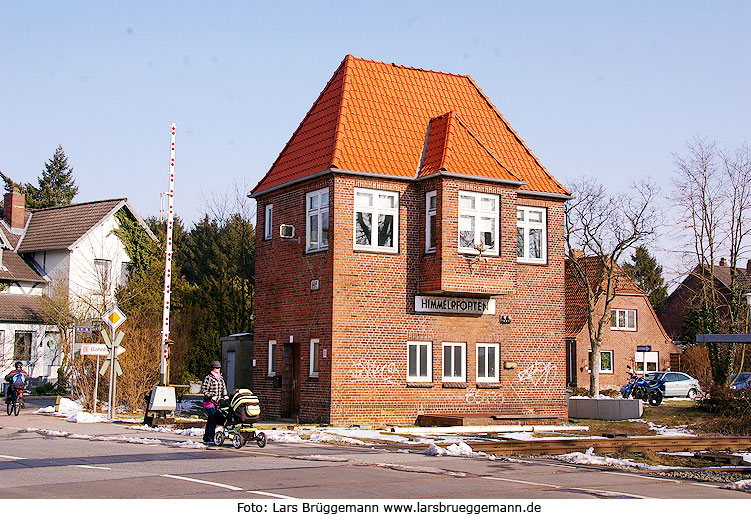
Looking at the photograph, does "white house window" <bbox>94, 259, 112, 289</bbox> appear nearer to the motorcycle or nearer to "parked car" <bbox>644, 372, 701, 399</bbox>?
the motorcycle

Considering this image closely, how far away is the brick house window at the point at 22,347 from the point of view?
141 feet

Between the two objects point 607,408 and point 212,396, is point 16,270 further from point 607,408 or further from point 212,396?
point 212,396

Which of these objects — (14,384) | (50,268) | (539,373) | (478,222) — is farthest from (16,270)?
(539,373)

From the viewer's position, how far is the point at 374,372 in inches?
1022

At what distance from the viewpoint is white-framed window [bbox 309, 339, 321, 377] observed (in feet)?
86.3

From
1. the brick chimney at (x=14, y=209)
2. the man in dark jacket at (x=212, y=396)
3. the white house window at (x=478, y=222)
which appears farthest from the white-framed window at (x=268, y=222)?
the brick chimney at (x=14, y=209)

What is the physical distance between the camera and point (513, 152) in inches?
1195

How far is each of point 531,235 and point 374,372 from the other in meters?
7.02

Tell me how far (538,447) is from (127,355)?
14922 mm

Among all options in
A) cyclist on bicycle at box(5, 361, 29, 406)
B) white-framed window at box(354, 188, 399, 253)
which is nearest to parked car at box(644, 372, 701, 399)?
white-framed window at box(354, 188, 399, 253)

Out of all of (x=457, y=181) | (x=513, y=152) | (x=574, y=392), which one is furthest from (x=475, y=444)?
(x=574, y=392)

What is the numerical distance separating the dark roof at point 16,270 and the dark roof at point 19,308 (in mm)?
868

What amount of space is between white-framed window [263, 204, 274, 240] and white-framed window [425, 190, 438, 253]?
5365mm

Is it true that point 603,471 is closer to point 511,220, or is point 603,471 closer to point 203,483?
point 203,483
